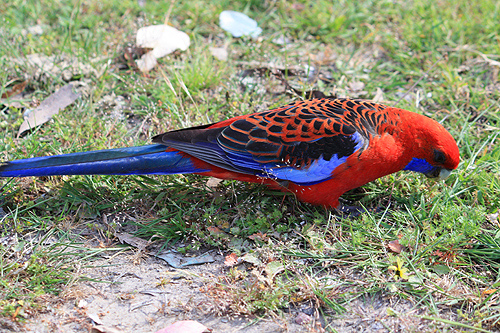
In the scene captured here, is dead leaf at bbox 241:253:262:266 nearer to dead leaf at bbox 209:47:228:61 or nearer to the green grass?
the green grass

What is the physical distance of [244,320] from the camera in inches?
109

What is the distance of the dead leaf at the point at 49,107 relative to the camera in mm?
4152

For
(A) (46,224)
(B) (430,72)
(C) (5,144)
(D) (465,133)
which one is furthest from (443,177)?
(C) (5,144)

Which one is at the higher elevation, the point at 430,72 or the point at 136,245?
the point at 430,72

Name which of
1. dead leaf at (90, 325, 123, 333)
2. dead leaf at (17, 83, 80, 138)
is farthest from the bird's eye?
dead leaf at (17, 83, 80, 138)

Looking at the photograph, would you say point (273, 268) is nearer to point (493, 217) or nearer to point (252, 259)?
point (252, 259)

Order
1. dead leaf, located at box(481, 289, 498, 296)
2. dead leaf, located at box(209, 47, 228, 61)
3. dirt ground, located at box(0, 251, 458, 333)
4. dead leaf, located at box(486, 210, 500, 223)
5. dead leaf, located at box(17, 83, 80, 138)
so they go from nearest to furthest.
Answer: dirt ground, located at box(0, 251, 458, 333) < dead leaf, located at box(481, 289, 498, 296) < dead leaf, located at box(486, 210, 500, 223) < dead leaf, located at box(17, 83, 80, 138) < dead leaf, located at box(209, 47, 228, 61)

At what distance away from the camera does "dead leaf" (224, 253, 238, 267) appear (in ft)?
10.3

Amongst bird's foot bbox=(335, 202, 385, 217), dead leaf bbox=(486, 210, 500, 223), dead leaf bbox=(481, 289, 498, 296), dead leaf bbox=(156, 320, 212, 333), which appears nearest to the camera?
dead leaf bbox=(156, 320, 212, 333)

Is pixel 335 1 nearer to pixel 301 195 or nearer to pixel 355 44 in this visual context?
pixel 355 44

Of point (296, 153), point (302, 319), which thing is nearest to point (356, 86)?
point (296, 153)

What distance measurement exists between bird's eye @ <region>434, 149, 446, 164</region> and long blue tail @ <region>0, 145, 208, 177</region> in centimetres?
189

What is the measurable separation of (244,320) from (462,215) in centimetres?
182

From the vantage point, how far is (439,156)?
3.34 metres
